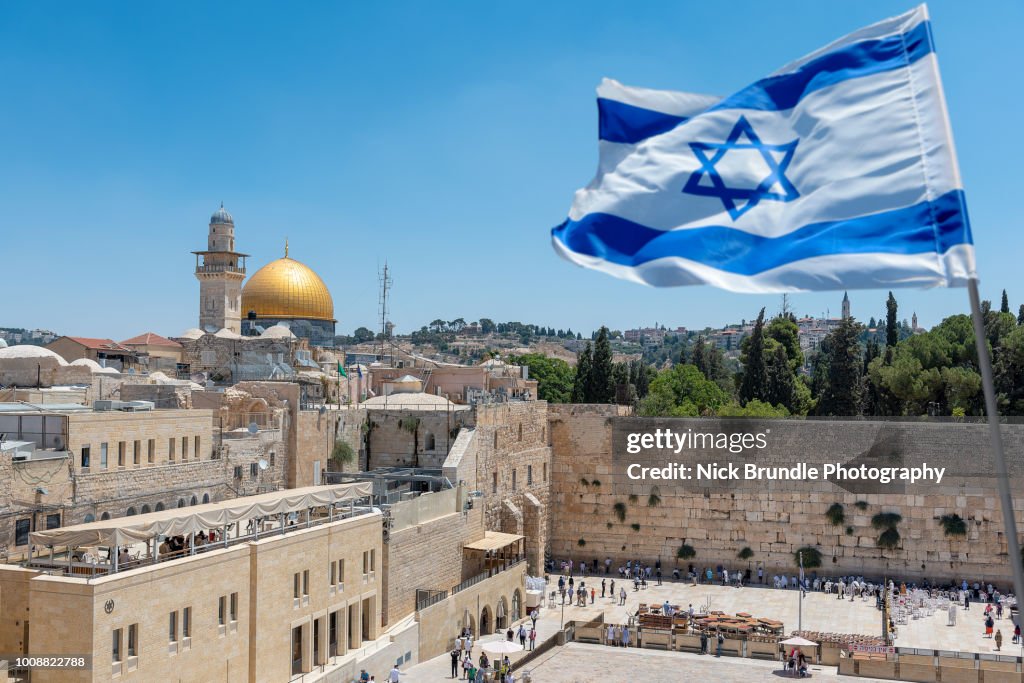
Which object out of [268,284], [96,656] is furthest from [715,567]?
[268,284]

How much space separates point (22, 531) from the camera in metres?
19.5

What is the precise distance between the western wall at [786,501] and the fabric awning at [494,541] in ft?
16.8

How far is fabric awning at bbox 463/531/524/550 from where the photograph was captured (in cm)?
2964

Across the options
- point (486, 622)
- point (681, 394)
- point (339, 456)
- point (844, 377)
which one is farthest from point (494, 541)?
point (681, 394)

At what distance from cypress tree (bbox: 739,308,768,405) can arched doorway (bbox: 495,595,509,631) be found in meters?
26.4

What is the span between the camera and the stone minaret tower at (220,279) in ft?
172

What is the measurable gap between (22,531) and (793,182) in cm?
1752

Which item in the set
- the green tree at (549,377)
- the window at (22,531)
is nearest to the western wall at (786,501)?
the window at (22,531)

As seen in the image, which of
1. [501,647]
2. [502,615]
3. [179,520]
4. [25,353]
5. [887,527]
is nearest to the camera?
[179,520]

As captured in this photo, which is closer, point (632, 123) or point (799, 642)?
point (632, 123)

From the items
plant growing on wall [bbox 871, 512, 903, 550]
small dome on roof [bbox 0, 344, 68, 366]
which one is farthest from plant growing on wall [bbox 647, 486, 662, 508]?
small dome on roof [bbox 0, 344, 68, 366]

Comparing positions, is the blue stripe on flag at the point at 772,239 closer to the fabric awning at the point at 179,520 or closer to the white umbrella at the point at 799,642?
the fabric awning at the point at 179,520

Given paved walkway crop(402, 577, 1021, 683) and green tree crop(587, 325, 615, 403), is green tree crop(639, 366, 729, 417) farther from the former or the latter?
paved walkway crop(402, 577, 1021, 683)

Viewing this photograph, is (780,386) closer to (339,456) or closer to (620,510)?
(620,510)
